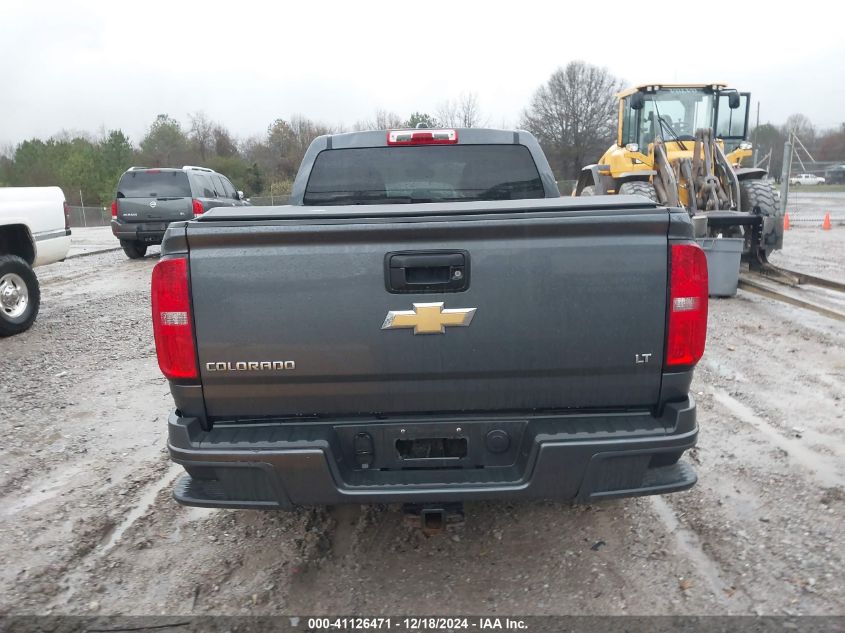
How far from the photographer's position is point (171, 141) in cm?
6212

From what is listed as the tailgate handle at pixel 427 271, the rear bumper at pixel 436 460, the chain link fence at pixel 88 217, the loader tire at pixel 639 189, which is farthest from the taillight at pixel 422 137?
the chain link fence at pixel 88 217

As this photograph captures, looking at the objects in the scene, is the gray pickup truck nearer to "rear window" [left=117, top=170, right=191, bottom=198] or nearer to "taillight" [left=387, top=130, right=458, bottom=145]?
"taillight" [left=387, top=130, right=458, bottom=145]

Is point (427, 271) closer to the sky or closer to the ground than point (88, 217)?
closer to the sky

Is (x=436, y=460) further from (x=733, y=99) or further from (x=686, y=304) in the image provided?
(x=733, y=99)

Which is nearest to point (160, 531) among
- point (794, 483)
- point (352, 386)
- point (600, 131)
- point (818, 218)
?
point (352, 386)

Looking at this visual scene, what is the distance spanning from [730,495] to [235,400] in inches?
110

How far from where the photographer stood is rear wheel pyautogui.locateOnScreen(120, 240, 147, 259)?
16062 mm

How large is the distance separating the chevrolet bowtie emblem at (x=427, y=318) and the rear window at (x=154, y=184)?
46.4ft

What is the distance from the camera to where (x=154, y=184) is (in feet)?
51.1

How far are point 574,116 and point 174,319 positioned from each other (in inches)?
2376

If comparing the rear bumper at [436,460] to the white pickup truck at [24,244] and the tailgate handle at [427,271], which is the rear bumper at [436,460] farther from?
the white pickup truck at [24,244]

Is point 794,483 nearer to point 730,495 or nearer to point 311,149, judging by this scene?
point 730,495

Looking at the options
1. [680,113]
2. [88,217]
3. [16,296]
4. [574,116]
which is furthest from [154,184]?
[574,116]

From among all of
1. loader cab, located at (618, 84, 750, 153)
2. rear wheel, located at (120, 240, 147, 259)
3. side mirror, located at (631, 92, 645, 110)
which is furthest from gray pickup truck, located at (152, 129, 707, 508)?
rear wheel, located at (120, 240, 147, 259)
